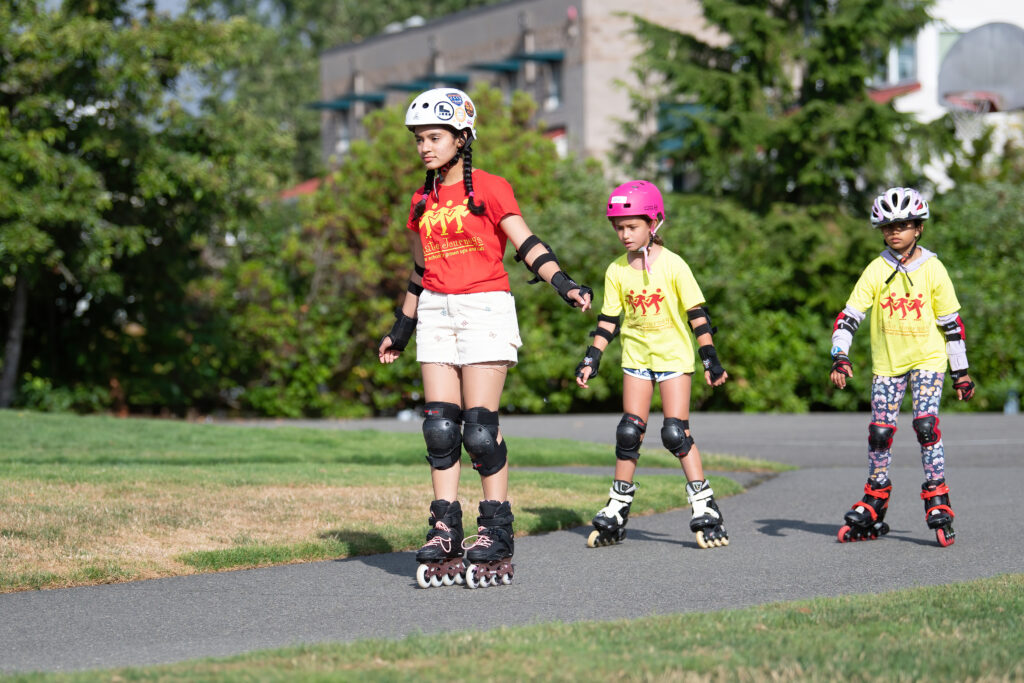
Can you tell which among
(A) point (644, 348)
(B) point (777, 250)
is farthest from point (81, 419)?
(B) point (777, 250)

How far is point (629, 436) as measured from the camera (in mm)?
7895

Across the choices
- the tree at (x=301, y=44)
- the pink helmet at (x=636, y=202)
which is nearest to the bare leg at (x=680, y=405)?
the pink helmet at (x=636, y=202)

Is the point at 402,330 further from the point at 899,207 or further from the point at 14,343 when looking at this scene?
the point at 14,343

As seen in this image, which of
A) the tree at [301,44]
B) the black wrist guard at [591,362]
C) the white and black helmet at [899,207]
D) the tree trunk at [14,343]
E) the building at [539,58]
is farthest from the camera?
the tree at [301,44]

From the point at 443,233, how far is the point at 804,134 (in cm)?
1953

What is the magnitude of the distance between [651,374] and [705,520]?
34.8 inches

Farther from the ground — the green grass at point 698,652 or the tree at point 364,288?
the tree at point 364,288

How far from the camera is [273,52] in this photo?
6738 cm

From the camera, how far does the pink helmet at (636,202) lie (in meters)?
7.73

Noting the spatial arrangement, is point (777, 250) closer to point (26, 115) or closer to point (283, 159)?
point (283, 159)

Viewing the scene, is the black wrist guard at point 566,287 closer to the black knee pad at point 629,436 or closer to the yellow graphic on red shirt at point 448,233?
→ the yellow graphic on red shirt at point 448,233

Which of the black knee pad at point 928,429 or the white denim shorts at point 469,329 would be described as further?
the black knee pad at point 928,429

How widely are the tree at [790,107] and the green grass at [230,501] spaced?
1285 cm

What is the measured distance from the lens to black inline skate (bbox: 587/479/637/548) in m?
7.79
